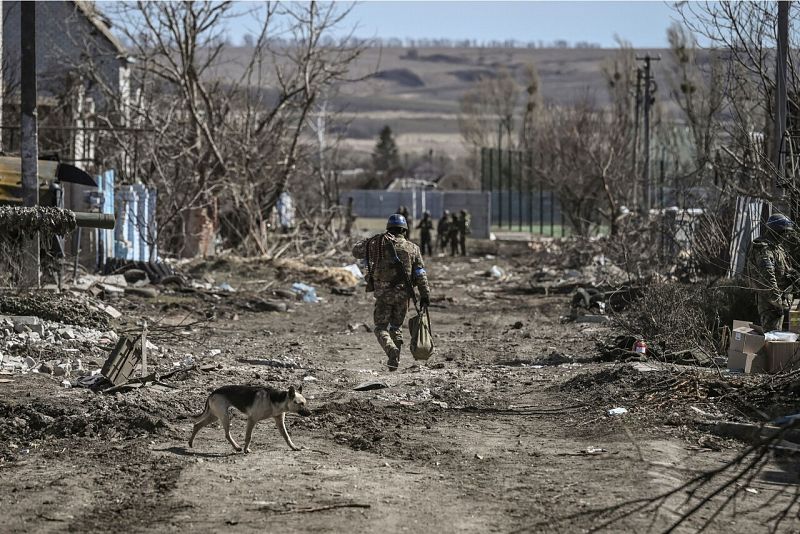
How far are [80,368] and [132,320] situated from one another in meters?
4.44

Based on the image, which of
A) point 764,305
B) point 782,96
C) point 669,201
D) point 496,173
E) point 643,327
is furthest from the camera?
point 496,173

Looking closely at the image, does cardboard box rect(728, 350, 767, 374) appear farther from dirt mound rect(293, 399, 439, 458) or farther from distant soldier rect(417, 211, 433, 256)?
distant soldier rect(417, 211, 433, 256)

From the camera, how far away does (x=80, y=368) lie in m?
11.9

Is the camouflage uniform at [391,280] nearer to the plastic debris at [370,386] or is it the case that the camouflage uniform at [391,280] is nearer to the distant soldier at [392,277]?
the distant soldier at [392,277]

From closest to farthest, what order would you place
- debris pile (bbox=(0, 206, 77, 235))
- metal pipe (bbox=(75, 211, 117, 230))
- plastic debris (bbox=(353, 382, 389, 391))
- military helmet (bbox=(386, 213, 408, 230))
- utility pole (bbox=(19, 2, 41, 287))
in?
plastic debris (bbox=(353, 382, 389, 391)), military helmet (bbox=(386, 213, 408, 230)), debris pile (bbox=(0, 206, 77, 235)), metal pipe (bbox=(75, 211, 117, 230)), utility pole (bbox=(19, 2, 41, 287))

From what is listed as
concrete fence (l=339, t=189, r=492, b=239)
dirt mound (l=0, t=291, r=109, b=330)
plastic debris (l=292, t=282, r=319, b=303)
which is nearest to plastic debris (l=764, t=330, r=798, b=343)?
dirt mound (l=0, t=291, r=109, b=330)

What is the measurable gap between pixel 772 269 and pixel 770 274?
14cm

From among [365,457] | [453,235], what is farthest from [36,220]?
[453,235]

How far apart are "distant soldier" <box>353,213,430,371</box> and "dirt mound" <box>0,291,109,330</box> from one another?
12.8 feet

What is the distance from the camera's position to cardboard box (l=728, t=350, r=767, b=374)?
11.4 m

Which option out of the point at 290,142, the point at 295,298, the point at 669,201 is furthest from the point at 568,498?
the point at 669,201

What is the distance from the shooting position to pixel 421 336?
41.6 feet

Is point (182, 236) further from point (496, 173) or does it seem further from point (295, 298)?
point (496, 173)

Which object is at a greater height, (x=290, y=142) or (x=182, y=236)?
(x=290, y=142)
